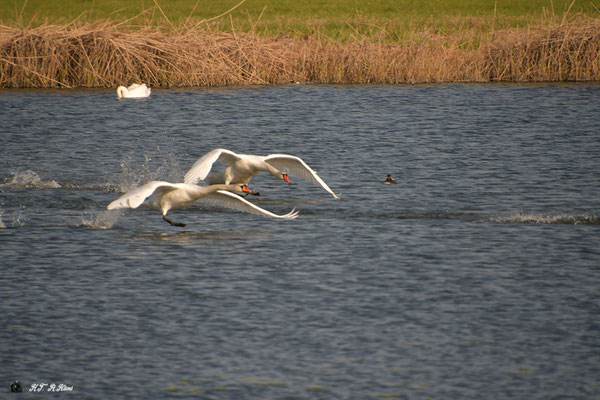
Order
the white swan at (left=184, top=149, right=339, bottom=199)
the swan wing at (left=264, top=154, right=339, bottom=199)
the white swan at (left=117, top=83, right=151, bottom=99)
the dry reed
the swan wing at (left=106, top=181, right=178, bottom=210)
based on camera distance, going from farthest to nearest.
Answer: the dry reed, the white swan at (left=117, top=83, right=151, bottom=99), the swan wing at (left=264, top=154, right=339, bottom=199), the white swan at (left=184, top=149, right=339, bottom=199), the swan wing at (left=106, top=181, right=178, bottom=210)

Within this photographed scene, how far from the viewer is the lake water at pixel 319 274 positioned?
7809 mm

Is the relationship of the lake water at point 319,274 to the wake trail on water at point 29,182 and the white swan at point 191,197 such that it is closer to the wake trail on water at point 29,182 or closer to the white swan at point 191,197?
the wake trail on water at point 29,182

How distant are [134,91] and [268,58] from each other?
12.5ft

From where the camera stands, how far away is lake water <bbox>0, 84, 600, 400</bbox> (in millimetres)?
7809

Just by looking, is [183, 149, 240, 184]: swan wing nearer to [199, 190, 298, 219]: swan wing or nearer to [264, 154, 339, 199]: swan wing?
[199, 190, 298, 219]: swan wing

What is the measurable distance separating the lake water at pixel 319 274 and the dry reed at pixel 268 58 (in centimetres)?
547

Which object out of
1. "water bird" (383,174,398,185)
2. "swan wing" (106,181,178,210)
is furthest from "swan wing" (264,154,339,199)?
"swan wing" (106,181,178,210)

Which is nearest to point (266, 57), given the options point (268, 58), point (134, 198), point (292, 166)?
point (268, 58)

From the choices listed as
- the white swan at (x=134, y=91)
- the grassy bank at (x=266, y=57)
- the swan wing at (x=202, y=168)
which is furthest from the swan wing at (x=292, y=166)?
the white swan at (x=134, y=91)

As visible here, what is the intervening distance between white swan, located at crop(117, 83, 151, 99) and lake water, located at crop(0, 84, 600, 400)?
15.5ft

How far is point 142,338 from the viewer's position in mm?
8617

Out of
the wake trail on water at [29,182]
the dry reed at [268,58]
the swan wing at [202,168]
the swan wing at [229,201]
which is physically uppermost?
the dry reed at [268,58]

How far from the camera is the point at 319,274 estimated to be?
10.6m

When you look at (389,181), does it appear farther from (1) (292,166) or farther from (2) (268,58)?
(2) (268,58)
